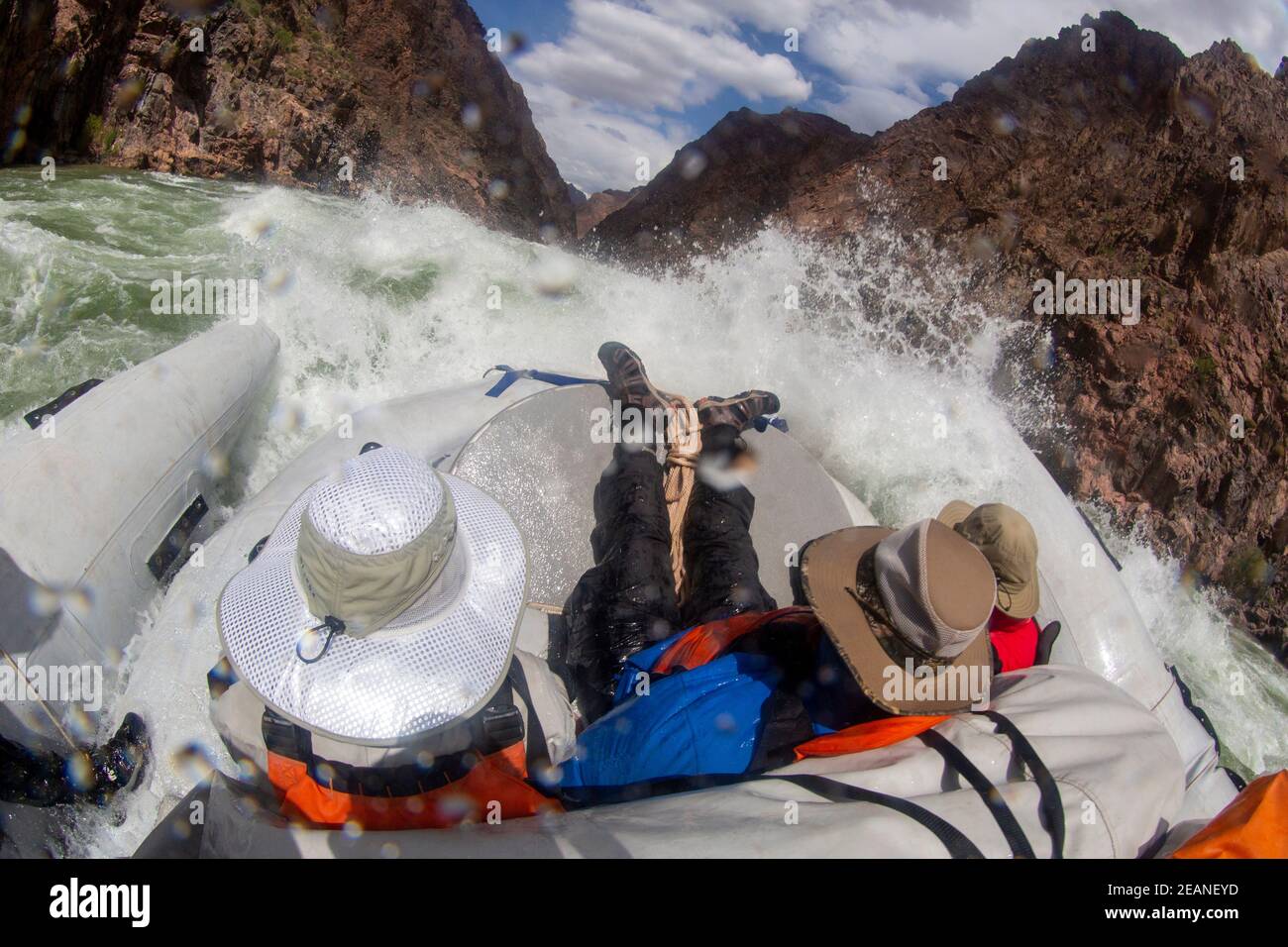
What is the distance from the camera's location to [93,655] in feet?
6.23

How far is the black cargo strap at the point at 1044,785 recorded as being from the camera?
39.2 inches

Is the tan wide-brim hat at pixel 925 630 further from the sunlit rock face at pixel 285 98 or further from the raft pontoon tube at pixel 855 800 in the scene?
the sunlit rock face at pixel 285 98

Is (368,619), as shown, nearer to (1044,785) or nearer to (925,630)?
(925,630)

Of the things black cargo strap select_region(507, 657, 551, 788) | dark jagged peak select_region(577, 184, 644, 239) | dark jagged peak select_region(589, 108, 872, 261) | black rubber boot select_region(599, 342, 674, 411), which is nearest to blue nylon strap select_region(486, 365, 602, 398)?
black rubber boot select_region(599, 342, 674, 411)

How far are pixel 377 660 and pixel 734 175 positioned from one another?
13.7 metres

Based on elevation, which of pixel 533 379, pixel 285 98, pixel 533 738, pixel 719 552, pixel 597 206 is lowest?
pixel 533 738

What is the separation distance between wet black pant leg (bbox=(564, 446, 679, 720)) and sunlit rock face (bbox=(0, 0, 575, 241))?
10.5m

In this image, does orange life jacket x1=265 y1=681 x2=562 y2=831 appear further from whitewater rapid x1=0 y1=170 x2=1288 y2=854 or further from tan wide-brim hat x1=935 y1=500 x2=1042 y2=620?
tan wide-brim hat x1=935 y1=500 x2=1042 y2=620

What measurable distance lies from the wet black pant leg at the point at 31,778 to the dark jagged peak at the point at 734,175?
37.8ft

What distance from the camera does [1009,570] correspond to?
204 centimetres

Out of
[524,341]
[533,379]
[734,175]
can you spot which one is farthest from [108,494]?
[734,175]

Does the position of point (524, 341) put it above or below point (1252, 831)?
above

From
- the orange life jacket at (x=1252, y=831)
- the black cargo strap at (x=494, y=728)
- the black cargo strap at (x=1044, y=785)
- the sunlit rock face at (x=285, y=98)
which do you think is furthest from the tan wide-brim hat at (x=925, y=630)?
the sunlit rock face at (x=285, y=98)
